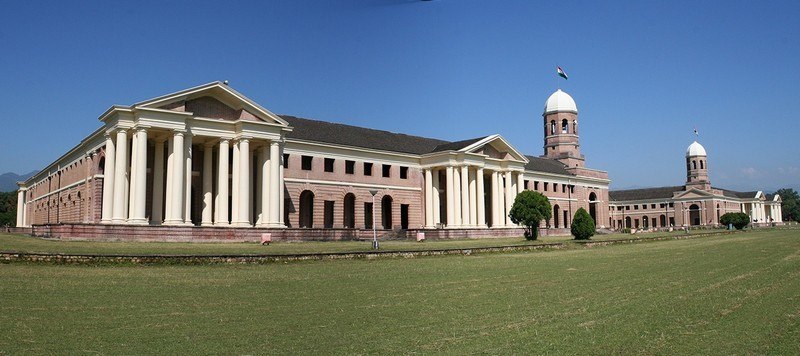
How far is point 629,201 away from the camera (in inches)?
5694

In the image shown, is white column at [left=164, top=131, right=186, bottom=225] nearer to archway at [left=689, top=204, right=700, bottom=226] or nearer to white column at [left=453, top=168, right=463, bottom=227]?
white column at [left=453, top=168, right=463, bottom=227]

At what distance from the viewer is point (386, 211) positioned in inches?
2613

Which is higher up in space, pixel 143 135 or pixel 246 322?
pixel 143 135

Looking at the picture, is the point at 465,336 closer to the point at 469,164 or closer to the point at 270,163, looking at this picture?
the point at 270,163

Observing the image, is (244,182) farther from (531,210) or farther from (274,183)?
(531,210)

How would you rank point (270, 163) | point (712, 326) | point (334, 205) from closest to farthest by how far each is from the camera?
point (712, 326)
point (270, 163)
point (334, 205)

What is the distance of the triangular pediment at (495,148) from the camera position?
220 feet

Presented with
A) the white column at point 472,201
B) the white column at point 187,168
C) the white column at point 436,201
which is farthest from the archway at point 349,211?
the white column at point 187,168

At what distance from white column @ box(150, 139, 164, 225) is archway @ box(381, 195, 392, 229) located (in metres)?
23.4

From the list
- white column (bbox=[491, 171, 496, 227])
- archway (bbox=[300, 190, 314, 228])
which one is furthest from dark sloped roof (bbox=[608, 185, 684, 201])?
archway (bbox=[300, 190, 314, 228])

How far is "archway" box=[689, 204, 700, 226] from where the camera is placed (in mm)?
133500

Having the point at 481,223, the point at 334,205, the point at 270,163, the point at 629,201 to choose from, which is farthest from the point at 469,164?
the point at 629,201

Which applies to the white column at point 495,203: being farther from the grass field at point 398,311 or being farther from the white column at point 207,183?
the grass field at point 398,311

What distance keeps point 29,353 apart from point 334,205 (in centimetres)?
5223
